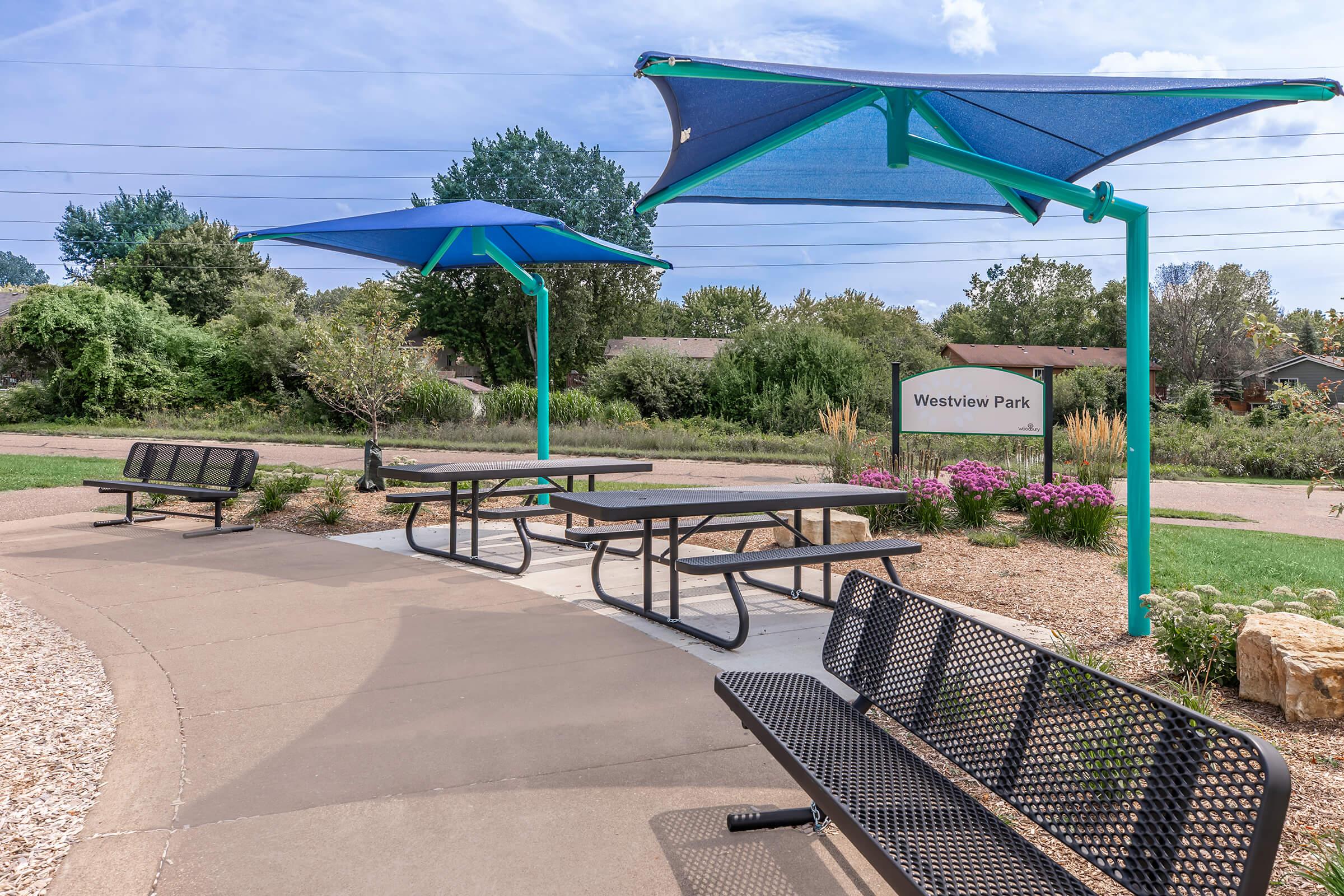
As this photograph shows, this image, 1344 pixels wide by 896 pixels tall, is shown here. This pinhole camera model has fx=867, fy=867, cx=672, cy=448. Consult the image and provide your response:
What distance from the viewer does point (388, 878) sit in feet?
7.93

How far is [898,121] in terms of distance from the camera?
4.71 metres

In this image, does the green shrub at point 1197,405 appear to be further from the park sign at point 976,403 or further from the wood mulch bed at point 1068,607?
the wood mulch bed at point 1068,607

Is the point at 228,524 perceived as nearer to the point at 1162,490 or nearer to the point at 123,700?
the point at 123,700

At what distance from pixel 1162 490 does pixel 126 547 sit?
15.3 metres

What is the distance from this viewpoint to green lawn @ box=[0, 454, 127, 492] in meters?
12.1

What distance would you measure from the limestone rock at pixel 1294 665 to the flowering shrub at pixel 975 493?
4.43 meters

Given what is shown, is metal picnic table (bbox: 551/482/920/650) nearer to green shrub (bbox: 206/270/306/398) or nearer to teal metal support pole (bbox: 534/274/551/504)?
teal metal support pole (bbox: 534/274/551/504)

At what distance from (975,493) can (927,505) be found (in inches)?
20.9

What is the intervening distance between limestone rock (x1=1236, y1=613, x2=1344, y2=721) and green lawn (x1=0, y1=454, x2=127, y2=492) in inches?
451

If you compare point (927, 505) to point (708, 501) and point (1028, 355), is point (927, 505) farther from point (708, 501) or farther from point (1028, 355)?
point (1028, 355)

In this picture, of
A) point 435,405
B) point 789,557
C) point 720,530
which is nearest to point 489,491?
point 720,530

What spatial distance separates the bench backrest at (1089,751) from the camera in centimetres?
153

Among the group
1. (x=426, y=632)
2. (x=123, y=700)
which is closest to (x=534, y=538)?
(x=426, y=632)

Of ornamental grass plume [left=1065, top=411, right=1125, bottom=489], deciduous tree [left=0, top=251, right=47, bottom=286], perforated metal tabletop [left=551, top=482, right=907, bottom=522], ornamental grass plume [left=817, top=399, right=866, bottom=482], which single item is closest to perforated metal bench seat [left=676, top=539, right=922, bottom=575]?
perforated metal tabletop [left=551, top=482, right=907, bottom=522]
